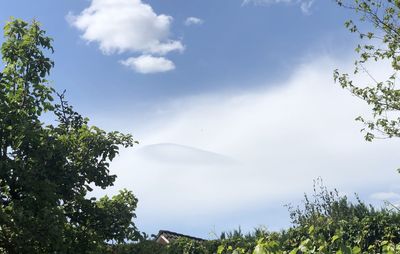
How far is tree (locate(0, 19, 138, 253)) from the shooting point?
6723mm

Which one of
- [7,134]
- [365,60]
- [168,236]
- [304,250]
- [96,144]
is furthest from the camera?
[168,236]

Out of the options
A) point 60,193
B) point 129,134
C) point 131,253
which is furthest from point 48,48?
point 131,253

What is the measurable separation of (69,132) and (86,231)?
6.49 ft

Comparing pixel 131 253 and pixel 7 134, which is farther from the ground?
pixel 7 134

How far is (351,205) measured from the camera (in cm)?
1842

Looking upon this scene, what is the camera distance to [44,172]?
23.8ft

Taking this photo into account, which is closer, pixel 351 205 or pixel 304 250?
pixel 304 250

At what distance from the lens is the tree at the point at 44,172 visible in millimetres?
6723

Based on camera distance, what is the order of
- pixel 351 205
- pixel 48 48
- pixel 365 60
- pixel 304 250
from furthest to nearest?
pixel 351 205 < pixel 365 60 < pixel 48 48 < pixel 304 250

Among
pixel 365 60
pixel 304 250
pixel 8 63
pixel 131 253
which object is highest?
pixel 365 60

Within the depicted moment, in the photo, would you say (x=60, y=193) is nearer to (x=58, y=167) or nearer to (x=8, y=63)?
(x=58, y=167)

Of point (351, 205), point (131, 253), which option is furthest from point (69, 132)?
point (351, 205)

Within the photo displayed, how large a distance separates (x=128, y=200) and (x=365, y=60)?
8.88m

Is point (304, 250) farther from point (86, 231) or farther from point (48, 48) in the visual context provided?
point (48, 48)
